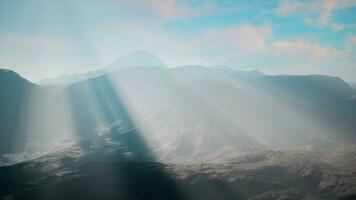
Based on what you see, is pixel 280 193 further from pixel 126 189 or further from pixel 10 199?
pixel 10 199

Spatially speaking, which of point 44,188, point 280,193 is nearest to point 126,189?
point 44,188

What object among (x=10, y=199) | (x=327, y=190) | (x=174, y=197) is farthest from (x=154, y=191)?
(x=327, y=190)

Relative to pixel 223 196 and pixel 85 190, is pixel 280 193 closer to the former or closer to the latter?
pixel 223 196

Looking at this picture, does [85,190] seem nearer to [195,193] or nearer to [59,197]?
[59,197]

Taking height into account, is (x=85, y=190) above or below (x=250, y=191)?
above

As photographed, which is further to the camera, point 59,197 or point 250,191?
point 250,191

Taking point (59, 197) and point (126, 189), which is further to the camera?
point (126, 189)

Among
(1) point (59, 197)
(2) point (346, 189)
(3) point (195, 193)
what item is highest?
(1) point (59, 197)

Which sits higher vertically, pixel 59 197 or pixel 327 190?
pixel 59 197
